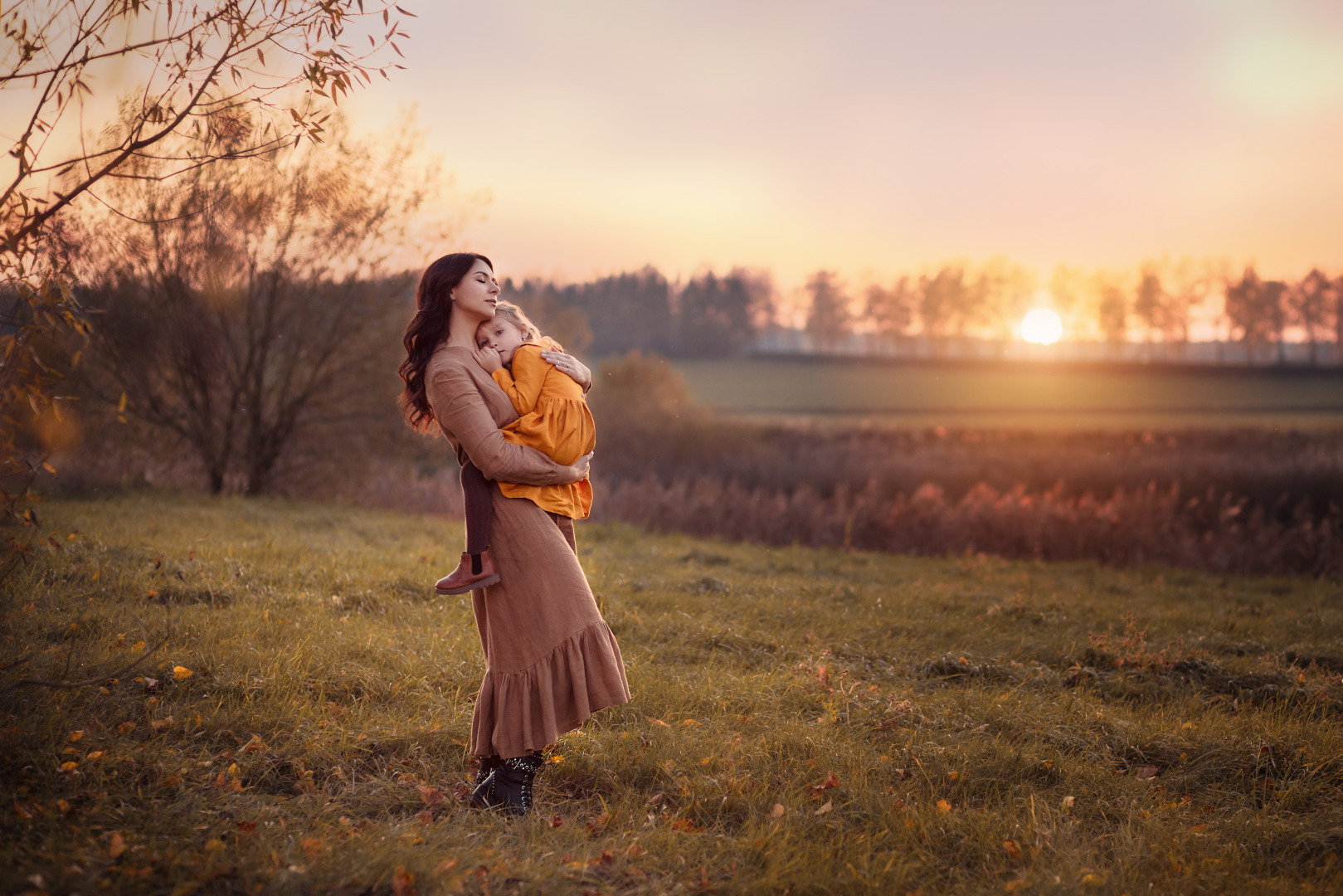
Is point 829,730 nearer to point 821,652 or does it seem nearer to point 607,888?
point 821,652

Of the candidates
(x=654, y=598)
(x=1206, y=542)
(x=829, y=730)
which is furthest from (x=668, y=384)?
(x=829, y=730)

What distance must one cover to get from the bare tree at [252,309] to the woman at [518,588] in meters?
11.0

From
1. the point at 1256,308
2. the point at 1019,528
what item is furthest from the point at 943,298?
the point at 1019,528

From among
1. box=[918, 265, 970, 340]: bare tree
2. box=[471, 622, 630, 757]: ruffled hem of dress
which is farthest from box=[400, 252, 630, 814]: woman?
box=[918, 265, 970, 340]: bare tree

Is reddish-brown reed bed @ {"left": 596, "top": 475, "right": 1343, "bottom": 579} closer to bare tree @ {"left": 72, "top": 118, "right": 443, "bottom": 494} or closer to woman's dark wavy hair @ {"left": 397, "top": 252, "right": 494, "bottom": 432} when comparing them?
bare tree @ {"left": 72, "top": 118, "right": 443, "bottom": 494}

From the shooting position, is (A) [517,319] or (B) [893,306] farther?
(B) [893,306]

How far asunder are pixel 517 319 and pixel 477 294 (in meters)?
0.34

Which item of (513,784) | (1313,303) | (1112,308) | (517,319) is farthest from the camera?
(1112,308)

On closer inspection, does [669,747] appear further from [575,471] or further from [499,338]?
[499,338]

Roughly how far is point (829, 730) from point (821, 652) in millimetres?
1615

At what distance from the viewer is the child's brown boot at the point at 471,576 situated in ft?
11.5

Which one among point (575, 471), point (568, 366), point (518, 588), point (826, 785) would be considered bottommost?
point (826, 785)

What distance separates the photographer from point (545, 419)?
3.60 m

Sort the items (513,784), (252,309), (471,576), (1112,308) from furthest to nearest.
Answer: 1. (1112,308)
2. (252,309)
3. (513,784)
4. (471,576)
